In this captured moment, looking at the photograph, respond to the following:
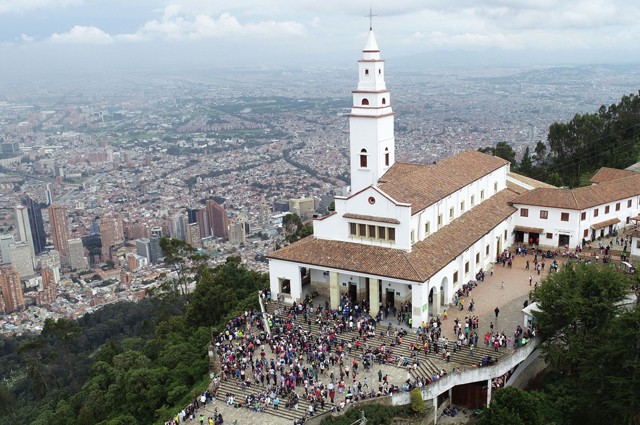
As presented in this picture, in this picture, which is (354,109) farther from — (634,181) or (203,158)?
(203,158)

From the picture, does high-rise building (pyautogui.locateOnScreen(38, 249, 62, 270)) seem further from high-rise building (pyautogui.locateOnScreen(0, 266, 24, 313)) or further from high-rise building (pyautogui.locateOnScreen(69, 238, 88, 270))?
high-rise building (pyautogui.locateOnScreen(0, 266, 24, 313))

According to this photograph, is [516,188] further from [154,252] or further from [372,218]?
[154,252]

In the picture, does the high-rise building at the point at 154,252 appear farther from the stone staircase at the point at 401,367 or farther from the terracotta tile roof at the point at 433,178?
the stone staircase at the point at 401,367

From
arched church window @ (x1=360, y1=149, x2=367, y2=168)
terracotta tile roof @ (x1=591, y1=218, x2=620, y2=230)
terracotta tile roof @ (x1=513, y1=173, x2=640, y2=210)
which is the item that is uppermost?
arched church window @ (x1=360, y1=149, x2=367, y2=168)

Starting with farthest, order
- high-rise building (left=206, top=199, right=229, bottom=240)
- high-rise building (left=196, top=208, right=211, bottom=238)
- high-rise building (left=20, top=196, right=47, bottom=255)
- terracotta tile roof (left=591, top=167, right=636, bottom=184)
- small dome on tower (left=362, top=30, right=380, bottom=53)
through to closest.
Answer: high-rise building (left=20, top=196, right=47, bottom=255) → high-rise building (left=196, top=208, right=211, bottom=238) → high-rise building (left=206, top=199, right=229, bottom=240) → terracotta tile roof (left=591, top=167, right=636, bottom=184) → small dome on tower (left=362, top=30, right=380, bottom=53)

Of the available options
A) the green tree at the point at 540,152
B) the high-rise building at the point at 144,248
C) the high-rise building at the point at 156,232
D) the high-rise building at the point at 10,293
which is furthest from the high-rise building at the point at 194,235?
the green tree at the point at 540,152

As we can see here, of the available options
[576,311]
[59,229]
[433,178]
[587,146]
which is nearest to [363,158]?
[433,178]

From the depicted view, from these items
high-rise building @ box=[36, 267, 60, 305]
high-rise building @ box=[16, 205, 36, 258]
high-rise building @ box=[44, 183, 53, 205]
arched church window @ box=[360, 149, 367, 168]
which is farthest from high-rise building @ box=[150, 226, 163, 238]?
arched church window @ box=[360, 149, 367, 168]

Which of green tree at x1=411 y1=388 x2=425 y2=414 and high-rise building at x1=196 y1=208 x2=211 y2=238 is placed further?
high-rise building at x1=196 y1=208 x2=211 y2=238
